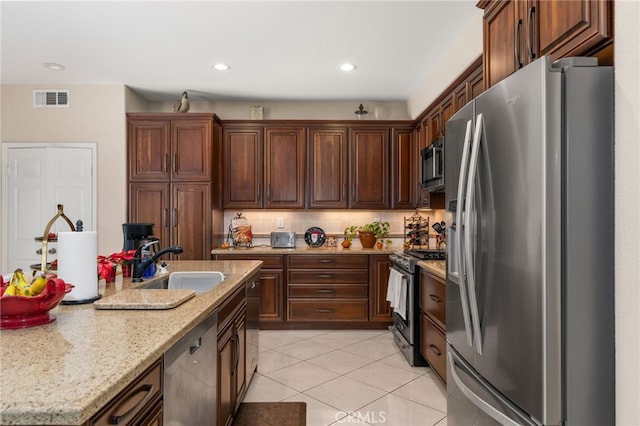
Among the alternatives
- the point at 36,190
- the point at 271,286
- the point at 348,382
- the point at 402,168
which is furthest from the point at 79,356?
the point at 36,190

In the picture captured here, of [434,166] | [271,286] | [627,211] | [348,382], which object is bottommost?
[348,382]

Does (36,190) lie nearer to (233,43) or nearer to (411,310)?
(233,43)

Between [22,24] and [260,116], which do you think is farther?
[260,116]

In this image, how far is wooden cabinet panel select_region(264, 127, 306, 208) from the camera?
466 cm

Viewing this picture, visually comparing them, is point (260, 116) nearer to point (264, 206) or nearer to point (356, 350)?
point (264, 206)

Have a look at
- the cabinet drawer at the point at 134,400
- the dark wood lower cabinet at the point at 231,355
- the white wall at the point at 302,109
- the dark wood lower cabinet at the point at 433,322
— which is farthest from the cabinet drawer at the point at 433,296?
the white wall at the point at 302,109

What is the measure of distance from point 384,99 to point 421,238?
1834 mm

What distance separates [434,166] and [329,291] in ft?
6.23

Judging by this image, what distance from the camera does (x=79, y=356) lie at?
101cm

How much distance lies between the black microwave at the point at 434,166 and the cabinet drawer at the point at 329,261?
1210 millimetres

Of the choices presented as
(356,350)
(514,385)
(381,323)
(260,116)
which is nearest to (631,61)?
(514,385)

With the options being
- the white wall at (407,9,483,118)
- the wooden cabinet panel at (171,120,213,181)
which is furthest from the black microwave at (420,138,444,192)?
the wooden cabinet panel at (171,120,213,181)

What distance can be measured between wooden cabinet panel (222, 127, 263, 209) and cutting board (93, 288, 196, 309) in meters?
3.03

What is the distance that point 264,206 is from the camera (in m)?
4.68
